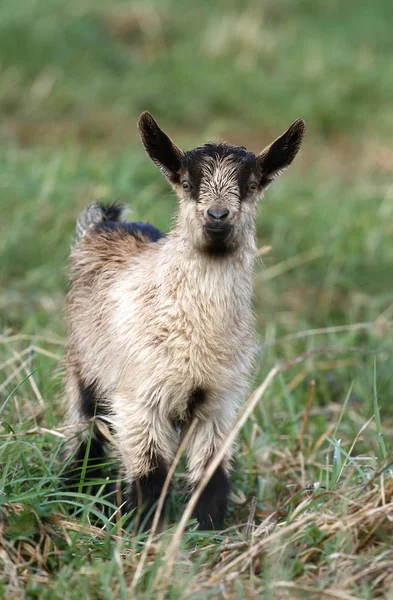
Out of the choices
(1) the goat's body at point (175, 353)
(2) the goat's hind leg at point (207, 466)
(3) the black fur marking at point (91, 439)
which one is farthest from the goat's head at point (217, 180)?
(3) the black fur marking at point (91, 439)

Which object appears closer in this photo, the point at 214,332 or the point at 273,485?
the point at 214,332

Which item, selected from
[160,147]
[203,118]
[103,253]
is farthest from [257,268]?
[203,118]

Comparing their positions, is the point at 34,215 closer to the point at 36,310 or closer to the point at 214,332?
the point at 36,310

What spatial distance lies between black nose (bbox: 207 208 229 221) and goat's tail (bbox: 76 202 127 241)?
4.42ft

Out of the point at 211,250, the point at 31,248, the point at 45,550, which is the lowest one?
the point at 45,550

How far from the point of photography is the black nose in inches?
151

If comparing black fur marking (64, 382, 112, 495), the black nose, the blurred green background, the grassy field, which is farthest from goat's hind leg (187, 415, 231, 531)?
the blurred green background

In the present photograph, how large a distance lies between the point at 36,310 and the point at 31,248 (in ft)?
2.13

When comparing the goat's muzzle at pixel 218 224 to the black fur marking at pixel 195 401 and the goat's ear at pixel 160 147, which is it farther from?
the black fur marking at pixel 195 401

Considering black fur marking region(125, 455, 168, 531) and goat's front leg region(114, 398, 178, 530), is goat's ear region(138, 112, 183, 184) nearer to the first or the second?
goat's front leg region(114, 398, 178, 530)

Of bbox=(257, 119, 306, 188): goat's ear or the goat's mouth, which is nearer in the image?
the goat's mouth

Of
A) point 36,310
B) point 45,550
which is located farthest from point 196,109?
point 45,550

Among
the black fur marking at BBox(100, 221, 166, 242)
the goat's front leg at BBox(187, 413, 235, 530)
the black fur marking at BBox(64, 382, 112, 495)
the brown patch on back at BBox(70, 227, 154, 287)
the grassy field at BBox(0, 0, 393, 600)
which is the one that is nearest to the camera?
the grassy field at BBox(0, 0, 393, 600)

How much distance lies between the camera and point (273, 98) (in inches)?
462
